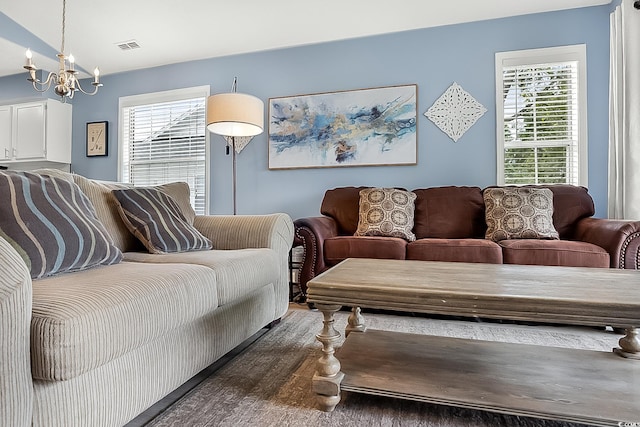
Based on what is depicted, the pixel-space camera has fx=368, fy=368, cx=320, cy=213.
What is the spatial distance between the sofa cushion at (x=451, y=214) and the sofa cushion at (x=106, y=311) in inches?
83.6

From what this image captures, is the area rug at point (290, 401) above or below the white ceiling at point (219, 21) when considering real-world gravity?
below

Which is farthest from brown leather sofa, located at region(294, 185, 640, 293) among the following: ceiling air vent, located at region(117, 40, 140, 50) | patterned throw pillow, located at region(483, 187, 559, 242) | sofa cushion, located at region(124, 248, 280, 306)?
ceiling air vent, located at region(117, 40, 140, 50)

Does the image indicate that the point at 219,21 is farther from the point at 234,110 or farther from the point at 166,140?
the point at 166,140

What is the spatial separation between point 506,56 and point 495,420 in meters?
3.11

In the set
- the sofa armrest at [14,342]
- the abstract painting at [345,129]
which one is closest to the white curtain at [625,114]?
the abstract painting at [345,129]

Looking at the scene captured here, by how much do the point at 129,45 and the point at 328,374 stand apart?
4165mm

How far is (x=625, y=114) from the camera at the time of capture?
2.78 m

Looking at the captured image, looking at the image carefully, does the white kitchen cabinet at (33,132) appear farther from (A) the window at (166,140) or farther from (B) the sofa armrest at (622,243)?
(B) the sofa armrest at (622,243)

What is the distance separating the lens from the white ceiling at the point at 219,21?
325 cm

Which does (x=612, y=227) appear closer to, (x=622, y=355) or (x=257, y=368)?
(x=622, y=355)

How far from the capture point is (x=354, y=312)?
5.85 ft

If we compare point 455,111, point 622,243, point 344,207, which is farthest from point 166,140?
point 622,243

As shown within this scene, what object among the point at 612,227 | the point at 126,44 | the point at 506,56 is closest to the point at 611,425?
the point at 612,227

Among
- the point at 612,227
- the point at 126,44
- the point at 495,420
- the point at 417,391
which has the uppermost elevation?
the point at 126,44
